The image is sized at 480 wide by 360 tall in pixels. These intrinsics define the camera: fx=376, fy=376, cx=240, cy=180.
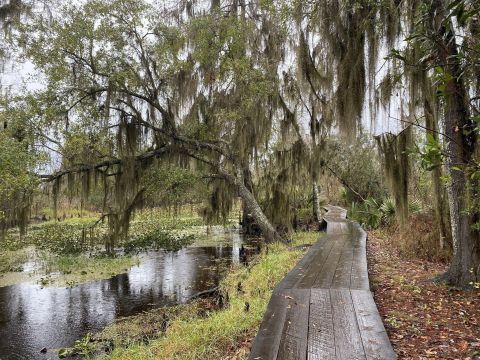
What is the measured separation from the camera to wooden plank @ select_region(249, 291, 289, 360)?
2898 millimetres

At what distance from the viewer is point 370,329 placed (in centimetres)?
319

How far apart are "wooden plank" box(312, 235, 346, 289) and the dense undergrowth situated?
0.76 meters

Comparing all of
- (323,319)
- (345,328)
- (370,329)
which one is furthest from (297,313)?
(370,329)

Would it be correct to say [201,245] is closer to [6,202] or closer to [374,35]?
[6,202]

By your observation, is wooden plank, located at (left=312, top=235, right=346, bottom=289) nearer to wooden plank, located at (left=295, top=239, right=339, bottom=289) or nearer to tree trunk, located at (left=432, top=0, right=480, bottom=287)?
wooden plank, located at (left=295, top=239, right=339, bottom=289)

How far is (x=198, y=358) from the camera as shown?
3.79 meters

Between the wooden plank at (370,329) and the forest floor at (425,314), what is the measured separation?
22cm

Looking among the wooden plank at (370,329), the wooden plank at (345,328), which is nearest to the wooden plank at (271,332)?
the wooden plank at (345,328)

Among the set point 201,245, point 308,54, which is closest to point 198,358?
point 308,54

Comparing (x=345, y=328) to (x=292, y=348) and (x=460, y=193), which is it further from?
(x=460, y=193)

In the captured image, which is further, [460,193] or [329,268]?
[329,268]

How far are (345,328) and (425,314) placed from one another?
132 centimetres

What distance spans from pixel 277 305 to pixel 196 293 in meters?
4.80

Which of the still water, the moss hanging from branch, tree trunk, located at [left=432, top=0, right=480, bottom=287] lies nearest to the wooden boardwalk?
tree trunk, located at [left=432, top=0, right=480, bottom=287]
